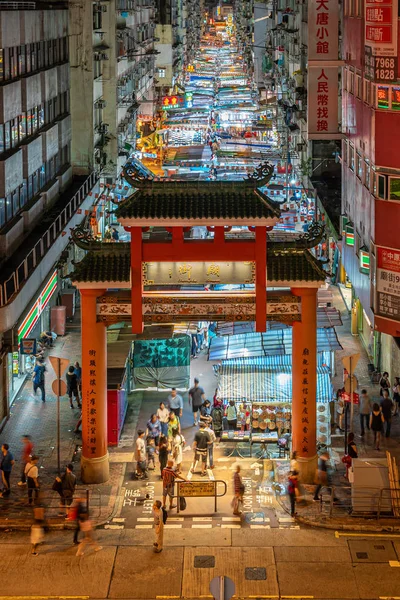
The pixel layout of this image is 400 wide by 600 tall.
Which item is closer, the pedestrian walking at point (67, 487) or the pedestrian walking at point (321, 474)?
the pedestrian walking at point (67, 487)

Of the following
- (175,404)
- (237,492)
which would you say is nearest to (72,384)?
(175,404)

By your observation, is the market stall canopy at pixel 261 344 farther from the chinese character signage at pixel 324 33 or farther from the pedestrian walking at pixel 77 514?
the chinese character signage at pixel 324 33

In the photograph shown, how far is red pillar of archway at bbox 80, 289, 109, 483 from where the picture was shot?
27.9 metres

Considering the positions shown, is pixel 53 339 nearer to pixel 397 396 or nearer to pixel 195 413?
pixel 195 413

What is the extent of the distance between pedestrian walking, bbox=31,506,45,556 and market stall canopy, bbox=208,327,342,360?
11309mm

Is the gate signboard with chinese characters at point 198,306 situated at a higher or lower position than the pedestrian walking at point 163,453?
higher

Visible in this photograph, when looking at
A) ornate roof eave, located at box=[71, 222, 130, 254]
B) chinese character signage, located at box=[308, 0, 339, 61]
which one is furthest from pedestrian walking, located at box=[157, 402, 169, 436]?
chinese character signage, located at box=[308, 0, 339, 61]

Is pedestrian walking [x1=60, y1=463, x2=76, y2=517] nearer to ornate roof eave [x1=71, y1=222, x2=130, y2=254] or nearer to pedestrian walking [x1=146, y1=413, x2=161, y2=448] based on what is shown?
pedestrian walking [x1=146, y1=413, x2=161, y2=448]

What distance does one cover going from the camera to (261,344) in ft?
113

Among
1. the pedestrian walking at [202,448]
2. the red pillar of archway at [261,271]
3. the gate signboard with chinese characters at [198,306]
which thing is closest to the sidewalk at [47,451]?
the pedestrian walking at [202,448]

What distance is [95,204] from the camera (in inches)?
2063

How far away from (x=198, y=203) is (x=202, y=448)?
6542mm

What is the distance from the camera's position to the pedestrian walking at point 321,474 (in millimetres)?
26453

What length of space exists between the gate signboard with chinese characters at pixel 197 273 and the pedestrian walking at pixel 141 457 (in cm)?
417
